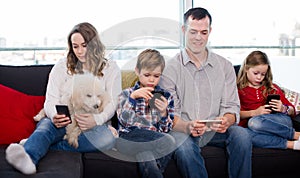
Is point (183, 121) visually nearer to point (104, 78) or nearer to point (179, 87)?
point (179, 87)

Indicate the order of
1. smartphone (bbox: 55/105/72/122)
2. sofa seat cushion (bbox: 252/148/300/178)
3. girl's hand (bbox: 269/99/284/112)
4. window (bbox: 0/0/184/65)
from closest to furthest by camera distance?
smartphone (bbox: 55/105/72/122)
sofa seat cushion (bbox: 252/148/300/178)
girl's hand (bbox: 269/99/284/112)
window (bbox: 0/0/184/65)

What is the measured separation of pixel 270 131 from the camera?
2281 mm

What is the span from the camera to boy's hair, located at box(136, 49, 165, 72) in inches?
80.8

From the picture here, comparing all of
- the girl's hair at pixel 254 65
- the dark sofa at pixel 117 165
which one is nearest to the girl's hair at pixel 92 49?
the dark sofa at pixel 117 165

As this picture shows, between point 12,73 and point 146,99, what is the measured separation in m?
0.92

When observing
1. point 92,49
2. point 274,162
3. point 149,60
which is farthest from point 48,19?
point 274,162

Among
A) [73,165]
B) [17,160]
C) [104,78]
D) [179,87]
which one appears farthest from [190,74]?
[17,160]

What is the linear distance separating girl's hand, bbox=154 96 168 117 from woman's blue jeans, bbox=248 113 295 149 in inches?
21.0

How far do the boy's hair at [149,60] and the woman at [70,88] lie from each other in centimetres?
22

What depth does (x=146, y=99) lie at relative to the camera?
82.0 inches

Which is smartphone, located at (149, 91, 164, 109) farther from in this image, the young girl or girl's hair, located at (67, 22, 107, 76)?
the young girl

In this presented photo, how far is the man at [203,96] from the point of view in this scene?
83.7 inches

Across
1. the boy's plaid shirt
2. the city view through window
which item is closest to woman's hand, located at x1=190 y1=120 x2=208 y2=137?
the boy's plaid shirt

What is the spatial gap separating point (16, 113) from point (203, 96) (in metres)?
1.05
